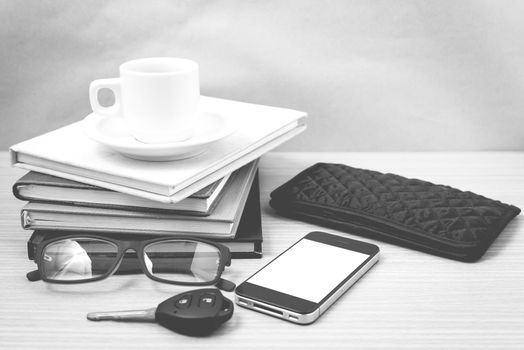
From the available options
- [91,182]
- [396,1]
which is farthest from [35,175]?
[396,1]

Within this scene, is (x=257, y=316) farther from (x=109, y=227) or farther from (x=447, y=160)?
(x=447, y=160)

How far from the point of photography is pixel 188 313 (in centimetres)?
59

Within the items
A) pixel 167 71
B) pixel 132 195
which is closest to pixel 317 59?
pixel 167 71

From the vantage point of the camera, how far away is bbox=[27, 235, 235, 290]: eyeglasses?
2.26 ft

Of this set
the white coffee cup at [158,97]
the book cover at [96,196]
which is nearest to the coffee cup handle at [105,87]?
the white coffee cup at [158,97]

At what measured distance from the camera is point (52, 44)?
1.04 meters

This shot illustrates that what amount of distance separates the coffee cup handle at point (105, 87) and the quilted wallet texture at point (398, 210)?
0.72 ft

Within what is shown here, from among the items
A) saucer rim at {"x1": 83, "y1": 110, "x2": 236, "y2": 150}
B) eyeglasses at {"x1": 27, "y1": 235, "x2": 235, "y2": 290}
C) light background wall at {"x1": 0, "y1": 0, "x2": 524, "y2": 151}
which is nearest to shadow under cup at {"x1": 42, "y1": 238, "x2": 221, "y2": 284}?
eyeglasses at {"x1": 27, "y1": 235, "x2": 235, "y2": 290}

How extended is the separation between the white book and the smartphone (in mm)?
119

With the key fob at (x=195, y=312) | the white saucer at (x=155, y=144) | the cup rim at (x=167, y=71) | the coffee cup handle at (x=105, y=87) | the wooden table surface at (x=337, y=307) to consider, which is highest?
the cup rim at (x=167, y=71)

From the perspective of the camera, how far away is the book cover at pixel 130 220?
2.39 ft

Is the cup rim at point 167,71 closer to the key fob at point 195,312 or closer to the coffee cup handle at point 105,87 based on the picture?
the coffee cup handle at point 105,87

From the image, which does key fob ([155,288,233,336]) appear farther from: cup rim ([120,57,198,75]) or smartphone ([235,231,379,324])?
cup rim ([120,57,198,75])

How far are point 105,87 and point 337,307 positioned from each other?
0.38 metres
